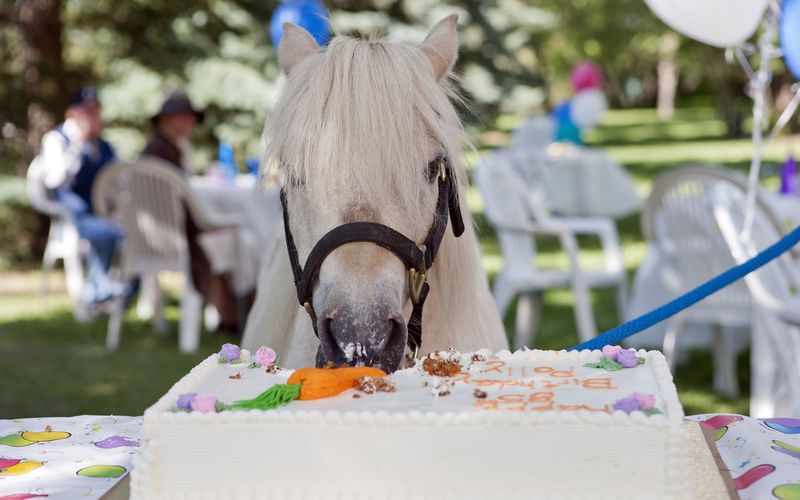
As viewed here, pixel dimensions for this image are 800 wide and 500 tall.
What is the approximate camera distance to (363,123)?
208 centimetres

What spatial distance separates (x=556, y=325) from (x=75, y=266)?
5516 mm

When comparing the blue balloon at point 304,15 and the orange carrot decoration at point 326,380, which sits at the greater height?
the blue balloon at point 304,15

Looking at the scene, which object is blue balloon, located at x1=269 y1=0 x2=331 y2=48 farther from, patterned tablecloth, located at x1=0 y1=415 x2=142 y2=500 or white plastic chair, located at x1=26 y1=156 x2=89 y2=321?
patterned tablecloth, located at x1=0 y1=415 x2=142 y2=500

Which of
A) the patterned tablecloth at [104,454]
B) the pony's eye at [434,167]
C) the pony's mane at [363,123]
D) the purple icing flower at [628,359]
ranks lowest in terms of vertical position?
the patterned tablecloth at [104,454]

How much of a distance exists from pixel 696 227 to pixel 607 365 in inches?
173

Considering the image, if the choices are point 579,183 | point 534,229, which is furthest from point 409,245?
point 579,183

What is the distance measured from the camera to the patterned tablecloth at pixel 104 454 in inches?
61.9

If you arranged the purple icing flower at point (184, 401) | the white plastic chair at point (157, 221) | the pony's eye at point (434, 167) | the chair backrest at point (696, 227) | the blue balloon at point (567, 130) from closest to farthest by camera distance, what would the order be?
the purple icing flower at point (184, 401) < the pony's eye at point (434, 167) < the chair backrest at point (696, 227) < the white plastic chair at point (157, 221) < the blue balloon at point (567, 130)

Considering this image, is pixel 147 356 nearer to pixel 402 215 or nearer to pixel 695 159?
pixel 402 215

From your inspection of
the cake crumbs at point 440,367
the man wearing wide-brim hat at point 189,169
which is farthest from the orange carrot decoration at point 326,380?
the man wearing wide-brim hat at point 189,169

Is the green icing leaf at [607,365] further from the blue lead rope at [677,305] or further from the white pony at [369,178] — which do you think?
the white pony at [369,178]

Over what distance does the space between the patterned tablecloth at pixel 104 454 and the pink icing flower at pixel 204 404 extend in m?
0.26

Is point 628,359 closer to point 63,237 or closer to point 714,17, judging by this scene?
point 714,17

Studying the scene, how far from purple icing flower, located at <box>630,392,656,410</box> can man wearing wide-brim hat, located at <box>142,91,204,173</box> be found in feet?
26.3
